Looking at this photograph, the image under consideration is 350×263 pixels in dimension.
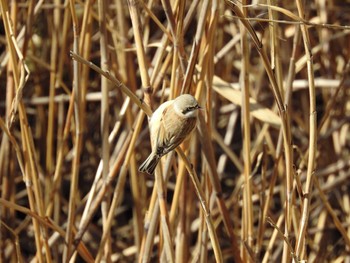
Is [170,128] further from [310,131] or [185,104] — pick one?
[310,131]

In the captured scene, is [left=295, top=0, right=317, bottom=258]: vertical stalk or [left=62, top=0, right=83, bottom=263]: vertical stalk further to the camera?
[left=62, top=0, right=83, bottom=263]: vertical stalk

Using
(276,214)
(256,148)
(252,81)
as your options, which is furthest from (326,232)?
(252,81)

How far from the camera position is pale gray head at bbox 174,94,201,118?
47.2 inches

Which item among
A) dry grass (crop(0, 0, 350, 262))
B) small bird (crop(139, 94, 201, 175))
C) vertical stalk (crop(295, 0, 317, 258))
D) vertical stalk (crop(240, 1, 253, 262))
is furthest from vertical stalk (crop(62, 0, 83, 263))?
vertical stalk (crop(295, 0, 317, 258))

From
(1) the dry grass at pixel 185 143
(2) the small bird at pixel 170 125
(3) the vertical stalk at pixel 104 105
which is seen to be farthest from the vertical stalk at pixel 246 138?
(3) the vertical stalk at pixel 104 105

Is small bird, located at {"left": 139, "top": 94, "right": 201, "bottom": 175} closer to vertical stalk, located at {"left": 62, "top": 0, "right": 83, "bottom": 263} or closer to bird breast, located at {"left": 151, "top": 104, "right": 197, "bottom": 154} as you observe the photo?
bird breast, located at {"left": 151, "top": 104, "right": 197, "bottom": 154}

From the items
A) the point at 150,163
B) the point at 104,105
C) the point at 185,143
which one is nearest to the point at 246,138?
the point at 185,143

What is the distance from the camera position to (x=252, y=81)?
2.47 metres

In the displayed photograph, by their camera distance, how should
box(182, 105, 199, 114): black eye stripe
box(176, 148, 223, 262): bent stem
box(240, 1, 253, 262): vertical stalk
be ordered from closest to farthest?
1. box(176, 148, 223, 262): bent stem
2. box(182, 105, 199, 114): black eye stripe
3. box(240, 1, 253, 262): vertical stalk

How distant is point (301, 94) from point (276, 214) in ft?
1.51

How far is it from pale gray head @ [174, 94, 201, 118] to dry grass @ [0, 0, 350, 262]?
0.06 meters

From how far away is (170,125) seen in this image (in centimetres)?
127

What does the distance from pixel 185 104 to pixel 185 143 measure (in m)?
0.25

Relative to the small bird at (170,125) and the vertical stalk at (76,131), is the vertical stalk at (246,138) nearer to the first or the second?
the small bird at (170,125)
